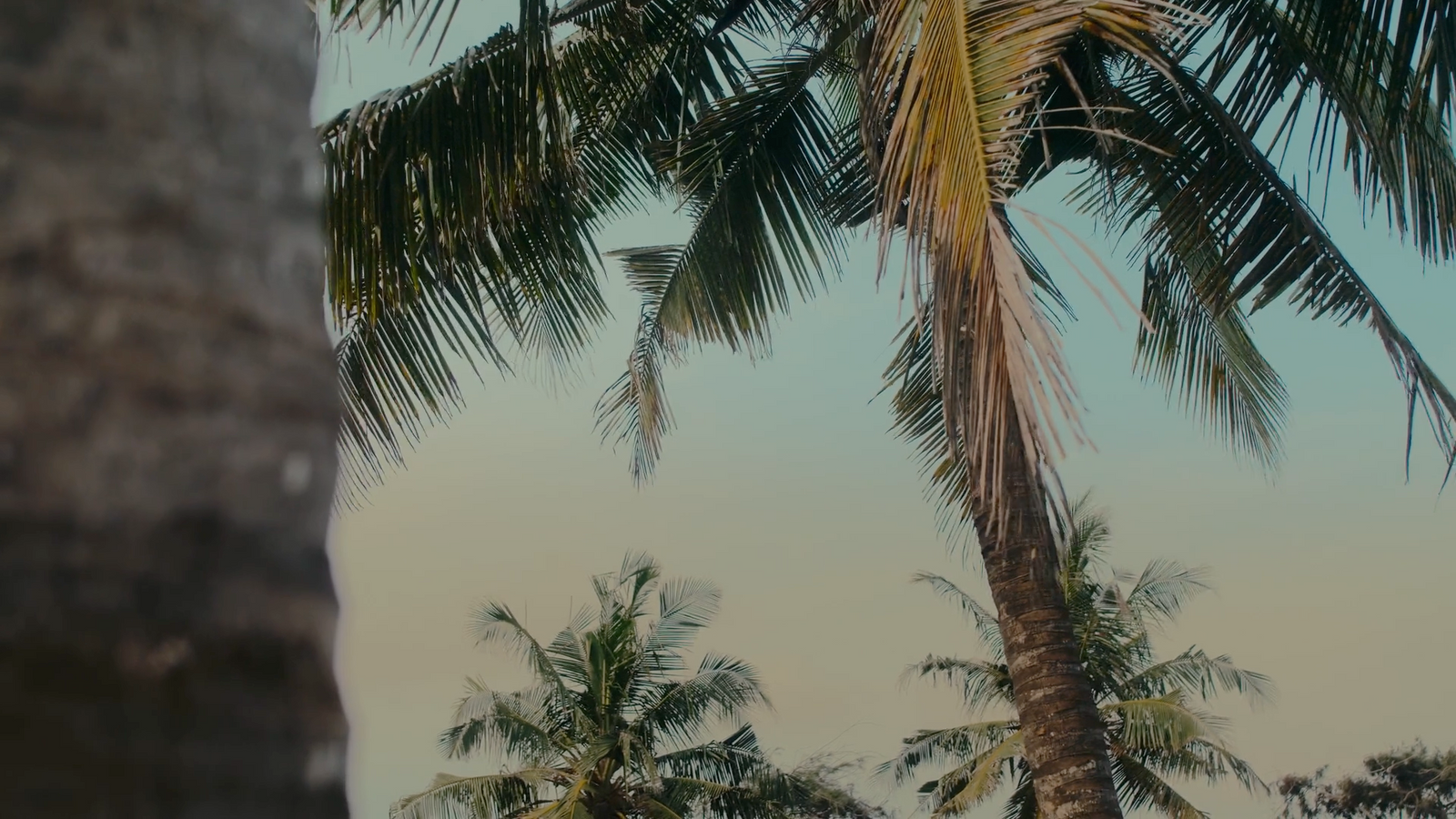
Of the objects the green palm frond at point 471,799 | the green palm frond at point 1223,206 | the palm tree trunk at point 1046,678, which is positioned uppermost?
the green palm frond at point 471,799

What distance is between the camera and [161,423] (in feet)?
1.01

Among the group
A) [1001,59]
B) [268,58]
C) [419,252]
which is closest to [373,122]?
[419,252]

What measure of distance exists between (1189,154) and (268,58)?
444 centimetres

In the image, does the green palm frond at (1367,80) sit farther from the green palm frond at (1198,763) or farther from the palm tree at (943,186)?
the green palm frond at (1198,763)

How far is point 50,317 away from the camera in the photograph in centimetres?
31

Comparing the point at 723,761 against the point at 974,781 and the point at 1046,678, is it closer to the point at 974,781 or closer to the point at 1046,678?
the point at 974,781

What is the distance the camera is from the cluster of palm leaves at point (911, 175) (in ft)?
8.88

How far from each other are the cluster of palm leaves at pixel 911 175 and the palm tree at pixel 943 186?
1 centimetres

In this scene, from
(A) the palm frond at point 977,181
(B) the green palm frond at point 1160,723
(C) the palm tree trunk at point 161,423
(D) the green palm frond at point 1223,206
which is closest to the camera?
(C) the palm tree trunk at point 161,423

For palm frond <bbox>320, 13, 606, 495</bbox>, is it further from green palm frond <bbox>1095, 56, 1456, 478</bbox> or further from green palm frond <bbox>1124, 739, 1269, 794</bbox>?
green palm frond <bbox>1124, 739, 1269, 794</bbox>

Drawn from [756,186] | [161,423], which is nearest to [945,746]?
[756,186]

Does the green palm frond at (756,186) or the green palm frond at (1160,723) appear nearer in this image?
the green palm frond at (756,186)

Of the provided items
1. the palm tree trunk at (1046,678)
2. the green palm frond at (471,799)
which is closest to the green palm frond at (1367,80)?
the palm tree trunk at (1046,678)

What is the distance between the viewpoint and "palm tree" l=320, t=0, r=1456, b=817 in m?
2.72
